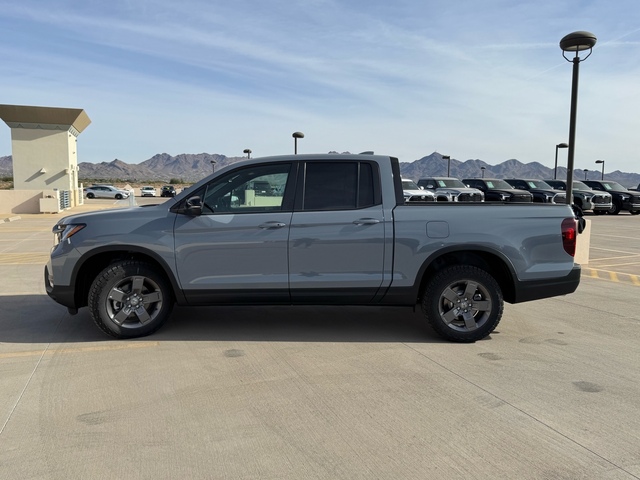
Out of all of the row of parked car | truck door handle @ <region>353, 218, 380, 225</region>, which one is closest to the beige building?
the row of parked car

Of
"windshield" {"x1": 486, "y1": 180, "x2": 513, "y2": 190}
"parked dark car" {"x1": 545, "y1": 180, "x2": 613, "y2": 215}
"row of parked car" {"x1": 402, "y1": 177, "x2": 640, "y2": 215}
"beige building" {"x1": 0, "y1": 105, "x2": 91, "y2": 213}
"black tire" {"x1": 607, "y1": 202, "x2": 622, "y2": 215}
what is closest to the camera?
"row of parked car" {"x1": 402, "y1": 177, "x2": 640, "y2": 215}

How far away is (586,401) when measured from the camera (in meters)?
3.97

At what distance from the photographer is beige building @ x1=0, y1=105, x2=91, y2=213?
30203mm

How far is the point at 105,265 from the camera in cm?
566

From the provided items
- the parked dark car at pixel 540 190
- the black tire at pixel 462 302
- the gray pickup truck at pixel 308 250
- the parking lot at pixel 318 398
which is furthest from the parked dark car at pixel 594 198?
the black tire at pixel 462 302

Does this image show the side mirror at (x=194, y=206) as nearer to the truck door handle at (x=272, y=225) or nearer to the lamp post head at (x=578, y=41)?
the truck door handle at (x=272, y=225)

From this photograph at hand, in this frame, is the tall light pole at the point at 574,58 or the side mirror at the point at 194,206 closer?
the side mirror at the point at 194,206

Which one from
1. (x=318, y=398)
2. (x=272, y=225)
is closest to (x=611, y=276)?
(x=272, y=225)

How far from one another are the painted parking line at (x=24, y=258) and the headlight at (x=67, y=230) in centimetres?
551

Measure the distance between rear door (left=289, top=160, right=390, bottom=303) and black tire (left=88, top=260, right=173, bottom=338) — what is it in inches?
53.6

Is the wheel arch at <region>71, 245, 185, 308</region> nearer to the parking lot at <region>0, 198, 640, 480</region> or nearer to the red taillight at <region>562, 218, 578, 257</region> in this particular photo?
the parking lot at <region>0, 198, 640, 480</region>

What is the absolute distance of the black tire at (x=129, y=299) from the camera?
531 centimetres

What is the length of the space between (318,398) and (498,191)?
25.6 meters

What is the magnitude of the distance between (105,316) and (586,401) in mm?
4359
